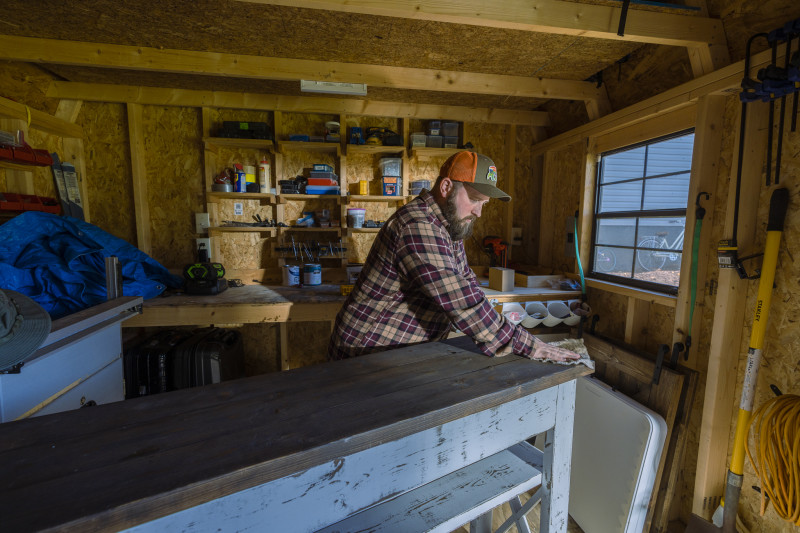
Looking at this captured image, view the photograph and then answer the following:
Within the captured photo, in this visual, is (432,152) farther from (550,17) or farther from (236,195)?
(236,195)

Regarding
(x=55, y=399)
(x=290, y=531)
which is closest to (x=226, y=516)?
(x=290, y=531)

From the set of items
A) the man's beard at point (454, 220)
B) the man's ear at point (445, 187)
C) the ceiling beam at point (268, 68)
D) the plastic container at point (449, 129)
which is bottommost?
the man's beard at point (454, 220)

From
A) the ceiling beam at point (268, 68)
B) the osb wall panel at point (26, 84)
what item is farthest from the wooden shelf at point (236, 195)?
the osb wall panel at point (26, 84)

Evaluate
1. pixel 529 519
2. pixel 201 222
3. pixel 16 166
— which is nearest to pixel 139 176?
pixel 201 222

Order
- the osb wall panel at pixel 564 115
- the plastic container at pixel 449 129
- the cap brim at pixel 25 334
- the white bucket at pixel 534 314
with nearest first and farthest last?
1. the cap brim at pixel 25 334
2. the white bucket at pixel 534 314
3. the osb wall panel at pixel 564 115
4. the plastic container at pixel 449 129

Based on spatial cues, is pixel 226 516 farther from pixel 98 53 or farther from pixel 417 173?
pixel 417 173

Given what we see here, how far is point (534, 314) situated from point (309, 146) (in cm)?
236

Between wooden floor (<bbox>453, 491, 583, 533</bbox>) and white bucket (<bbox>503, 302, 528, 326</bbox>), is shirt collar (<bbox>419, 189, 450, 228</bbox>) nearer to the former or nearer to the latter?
white bucket (<bbox>503, 302, 528, 326</bbox>)

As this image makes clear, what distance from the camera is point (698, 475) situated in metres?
1.82

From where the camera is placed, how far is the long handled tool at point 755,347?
60.9 inches

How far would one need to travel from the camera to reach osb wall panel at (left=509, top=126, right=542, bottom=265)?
11.7 ft

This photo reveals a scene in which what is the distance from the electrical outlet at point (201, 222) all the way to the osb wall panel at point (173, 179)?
0.23ft

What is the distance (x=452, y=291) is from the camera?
3.67ft

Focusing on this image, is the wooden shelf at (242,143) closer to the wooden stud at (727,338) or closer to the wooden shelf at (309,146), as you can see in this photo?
the wooden shelf at (309,146)
